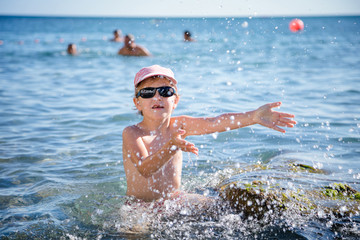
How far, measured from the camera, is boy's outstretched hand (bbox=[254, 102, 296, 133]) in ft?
11.0

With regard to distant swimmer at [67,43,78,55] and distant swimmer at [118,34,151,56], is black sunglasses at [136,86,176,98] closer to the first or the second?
Answer: distant swimmer at [118,34,151,56]

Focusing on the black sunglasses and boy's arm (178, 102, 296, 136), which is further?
the black sunglasses

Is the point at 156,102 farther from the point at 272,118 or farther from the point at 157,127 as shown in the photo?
the point at 272,118

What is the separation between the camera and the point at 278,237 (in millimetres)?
2949

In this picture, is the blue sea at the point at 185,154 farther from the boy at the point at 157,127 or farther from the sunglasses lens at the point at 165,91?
the sunglasses lens at the point at 165,91

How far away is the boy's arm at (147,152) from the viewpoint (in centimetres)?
293

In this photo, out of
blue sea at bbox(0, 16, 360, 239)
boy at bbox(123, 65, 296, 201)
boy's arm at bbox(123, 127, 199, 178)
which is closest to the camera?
boy's arm at bbox(123, 127, 199, 178)

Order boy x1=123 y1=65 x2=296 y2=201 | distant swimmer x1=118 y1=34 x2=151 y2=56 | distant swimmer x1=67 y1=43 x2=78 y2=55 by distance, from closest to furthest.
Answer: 1. boy x1=123 y1=65 x2=296 y2=201
2. distant swimmer x1=118 y1=34 x2=151 y2=56
3. distant swimmer x1=67 y1=43 x2=78 y2=55

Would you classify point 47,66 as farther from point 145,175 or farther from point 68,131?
point 145,175

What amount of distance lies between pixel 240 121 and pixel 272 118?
12.4 inches

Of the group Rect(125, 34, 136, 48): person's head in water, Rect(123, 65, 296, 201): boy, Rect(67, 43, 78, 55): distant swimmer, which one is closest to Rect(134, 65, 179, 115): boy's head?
Rect(123, 65, 296, 201): boy

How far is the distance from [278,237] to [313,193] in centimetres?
81

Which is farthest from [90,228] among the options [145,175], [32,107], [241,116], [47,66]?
[47,66]

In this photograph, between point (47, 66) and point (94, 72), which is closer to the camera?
point (94, 72)
